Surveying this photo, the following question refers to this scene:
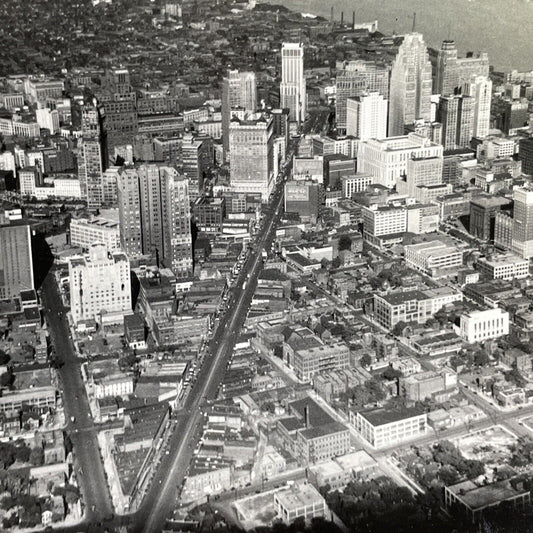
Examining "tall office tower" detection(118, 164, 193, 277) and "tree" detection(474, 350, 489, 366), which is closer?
"tree" detection(474, 350, 489, 366)

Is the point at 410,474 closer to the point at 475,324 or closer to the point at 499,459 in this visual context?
the point at 499,459

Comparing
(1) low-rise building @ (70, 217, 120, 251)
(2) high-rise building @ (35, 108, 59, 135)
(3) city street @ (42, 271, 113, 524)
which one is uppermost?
(2) high-rise building @ (35, 108, 59, 135)

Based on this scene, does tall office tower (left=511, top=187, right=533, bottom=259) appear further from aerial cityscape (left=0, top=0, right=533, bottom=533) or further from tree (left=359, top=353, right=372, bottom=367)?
tree (left=359, top=353, right=372, bottom=367)

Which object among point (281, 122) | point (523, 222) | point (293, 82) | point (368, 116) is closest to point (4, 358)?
point (523, 222)

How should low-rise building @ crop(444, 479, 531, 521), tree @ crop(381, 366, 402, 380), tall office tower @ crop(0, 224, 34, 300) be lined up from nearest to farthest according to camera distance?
low-rise building @ crop(444, 479, 531, 521) < tree @ crop(381, 366, 402, 380) < tall office tower @ crop(0, 224, 34, 300)

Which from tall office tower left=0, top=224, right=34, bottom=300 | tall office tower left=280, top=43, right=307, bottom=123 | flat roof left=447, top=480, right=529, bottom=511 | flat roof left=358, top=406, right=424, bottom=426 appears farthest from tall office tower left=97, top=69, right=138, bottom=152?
flat roof left=447, top=480, right=529, bottom=511

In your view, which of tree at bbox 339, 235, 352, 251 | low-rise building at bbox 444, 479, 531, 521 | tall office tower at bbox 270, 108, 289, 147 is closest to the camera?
low-rise building at bbox 444, 479, 531, 521
